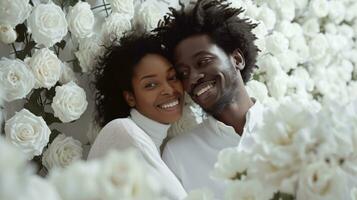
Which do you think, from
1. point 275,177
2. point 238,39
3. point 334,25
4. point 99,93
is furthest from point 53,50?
point 334,25

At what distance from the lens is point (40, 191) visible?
397 mm

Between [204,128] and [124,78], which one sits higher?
[124,78]

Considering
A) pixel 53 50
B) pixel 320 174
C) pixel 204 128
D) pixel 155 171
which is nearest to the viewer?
pixel 320 174

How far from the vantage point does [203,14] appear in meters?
1.56

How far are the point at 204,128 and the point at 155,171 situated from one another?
0.35m

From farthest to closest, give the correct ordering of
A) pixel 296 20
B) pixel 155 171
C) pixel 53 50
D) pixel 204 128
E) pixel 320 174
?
pixel 296 20, pixel 204 128, pixel 53 50, pixel 155 171, pixel 320 174

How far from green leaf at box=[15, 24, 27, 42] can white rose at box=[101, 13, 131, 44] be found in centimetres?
23

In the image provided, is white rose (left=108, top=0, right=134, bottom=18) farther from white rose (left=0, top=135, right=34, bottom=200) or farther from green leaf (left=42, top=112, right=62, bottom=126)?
white rose (left=0, top=135, right=34, bottom=200)

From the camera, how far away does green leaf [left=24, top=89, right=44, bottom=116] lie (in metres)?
1.35

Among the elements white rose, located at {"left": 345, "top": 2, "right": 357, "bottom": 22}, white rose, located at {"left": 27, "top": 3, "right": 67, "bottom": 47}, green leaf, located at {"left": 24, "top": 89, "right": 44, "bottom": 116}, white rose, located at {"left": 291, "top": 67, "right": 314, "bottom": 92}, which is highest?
white rose, located at {"left": 27, "top": 3, "right": 67, "bottom": 47}

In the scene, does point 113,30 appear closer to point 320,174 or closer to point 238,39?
point 238,39

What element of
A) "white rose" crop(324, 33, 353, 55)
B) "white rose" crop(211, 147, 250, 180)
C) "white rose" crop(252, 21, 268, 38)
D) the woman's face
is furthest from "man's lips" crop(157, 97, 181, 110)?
"white rose" crop(324, 33, 353, 55)

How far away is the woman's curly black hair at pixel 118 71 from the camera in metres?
1.46

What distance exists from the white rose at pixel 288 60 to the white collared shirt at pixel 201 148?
437 mm
